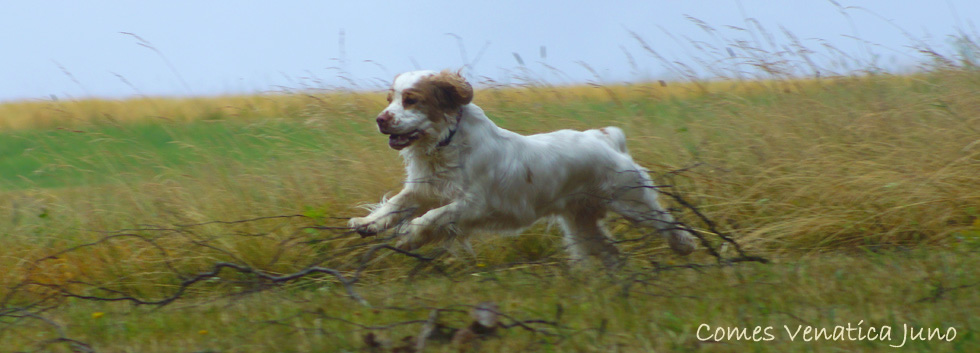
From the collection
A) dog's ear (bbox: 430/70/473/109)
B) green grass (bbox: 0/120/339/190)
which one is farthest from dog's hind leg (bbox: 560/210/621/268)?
green grass (bbox: 0/120/339/190)

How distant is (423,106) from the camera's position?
13.2ft

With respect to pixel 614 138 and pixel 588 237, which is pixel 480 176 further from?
pixel 614 138

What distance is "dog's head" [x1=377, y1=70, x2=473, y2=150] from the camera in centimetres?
396

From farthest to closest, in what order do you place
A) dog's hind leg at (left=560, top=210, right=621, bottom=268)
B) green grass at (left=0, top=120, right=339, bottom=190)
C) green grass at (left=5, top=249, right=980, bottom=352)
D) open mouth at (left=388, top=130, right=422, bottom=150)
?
green grass at (left=0, top=120, right=339, bottom=190) < dog's hind leg at (left=560, top=210, right=621, bottom=268) < open mouth at (left=388, top=130, right=422, bottom=150) < green grass at (left=5, top=249, right=980, bottom=352)

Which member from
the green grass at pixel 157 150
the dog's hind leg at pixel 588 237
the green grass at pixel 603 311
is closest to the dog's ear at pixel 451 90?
the green grass at pixel 603 311

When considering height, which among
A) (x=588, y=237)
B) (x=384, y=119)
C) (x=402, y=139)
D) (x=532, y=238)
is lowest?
(x=532, y=238)

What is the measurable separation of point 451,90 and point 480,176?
1.34 feet

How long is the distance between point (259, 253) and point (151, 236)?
619 millimetres

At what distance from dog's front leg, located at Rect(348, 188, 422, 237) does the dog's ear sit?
0.45m

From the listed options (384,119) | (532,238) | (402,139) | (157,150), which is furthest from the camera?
(157,150)

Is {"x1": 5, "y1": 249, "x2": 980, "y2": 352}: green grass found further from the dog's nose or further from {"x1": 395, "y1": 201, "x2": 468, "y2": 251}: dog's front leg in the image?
the dog's nose

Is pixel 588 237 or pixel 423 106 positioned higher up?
pixel 423 106

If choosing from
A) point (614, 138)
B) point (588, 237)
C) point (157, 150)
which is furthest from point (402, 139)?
point (157, 150)

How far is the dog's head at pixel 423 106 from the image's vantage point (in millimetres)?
3959
